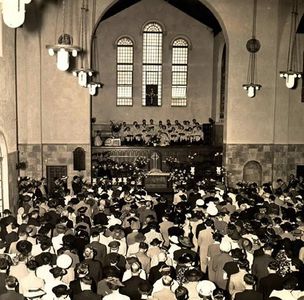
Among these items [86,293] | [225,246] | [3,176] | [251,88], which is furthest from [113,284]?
[251,88]

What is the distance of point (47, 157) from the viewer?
2289 centimetres

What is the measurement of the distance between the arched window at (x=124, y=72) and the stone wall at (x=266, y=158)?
965 cm

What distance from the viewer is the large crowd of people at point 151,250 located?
7.66m

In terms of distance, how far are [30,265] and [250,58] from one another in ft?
58.9

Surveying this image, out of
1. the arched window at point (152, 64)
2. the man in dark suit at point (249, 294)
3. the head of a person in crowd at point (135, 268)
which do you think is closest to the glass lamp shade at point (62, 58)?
the head of a person in crowd at point (135, 268)

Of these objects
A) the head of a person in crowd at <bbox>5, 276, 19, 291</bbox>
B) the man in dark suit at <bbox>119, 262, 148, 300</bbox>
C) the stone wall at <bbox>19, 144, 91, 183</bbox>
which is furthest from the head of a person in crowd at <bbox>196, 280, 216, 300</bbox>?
the stone wall at <bbox>19, 144, 91, 183</bbox>

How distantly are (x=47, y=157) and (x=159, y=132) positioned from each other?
8.49 metres

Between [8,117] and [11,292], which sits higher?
[8,117]

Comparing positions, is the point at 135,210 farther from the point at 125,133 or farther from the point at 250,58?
the point at 125,133

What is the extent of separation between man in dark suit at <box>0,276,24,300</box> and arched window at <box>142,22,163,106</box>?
24159mm

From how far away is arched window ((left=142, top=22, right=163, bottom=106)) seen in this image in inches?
1193

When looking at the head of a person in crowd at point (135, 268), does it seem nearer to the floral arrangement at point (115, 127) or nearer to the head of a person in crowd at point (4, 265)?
the head of a person in crowd at point (4, 265)

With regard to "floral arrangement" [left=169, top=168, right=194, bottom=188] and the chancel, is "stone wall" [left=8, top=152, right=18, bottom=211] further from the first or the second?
"floral arrangement" [left=169, top=168, right=194, bottom=188]

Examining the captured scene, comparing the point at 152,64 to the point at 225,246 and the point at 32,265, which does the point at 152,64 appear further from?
the point at 32,265
